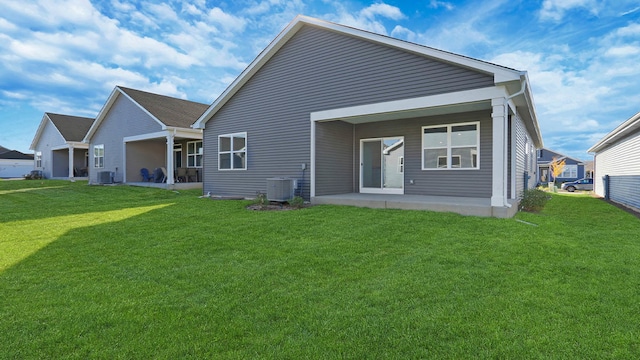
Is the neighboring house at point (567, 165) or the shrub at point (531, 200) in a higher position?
the neighboring house at point (567, 165)

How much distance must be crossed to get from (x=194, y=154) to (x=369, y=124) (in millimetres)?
11350

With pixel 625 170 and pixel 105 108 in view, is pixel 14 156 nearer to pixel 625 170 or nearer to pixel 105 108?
pixel 105 108

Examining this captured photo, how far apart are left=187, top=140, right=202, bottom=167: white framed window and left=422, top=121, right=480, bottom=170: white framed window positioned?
12621mm

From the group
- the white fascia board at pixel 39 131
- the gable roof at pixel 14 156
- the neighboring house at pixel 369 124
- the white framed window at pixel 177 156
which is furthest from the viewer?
the gable roof at pixel 14 156

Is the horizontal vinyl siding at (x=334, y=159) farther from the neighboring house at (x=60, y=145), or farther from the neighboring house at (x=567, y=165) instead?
the neighboring house at (x=567, y=165)

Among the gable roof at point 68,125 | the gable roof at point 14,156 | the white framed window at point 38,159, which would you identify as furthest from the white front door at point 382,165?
the gable roof at point 14,156

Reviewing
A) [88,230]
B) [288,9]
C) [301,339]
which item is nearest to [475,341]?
[301,339]

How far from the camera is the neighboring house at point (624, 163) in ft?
35.4

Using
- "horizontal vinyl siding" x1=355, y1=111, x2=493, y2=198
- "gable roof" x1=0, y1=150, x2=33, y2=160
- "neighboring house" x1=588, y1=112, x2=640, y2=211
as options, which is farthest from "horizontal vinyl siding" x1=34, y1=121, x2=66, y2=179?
"neighboring house" x1=588, y1=112, x2=640, y2=211

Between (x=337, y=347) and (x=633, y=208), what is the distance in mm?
13286

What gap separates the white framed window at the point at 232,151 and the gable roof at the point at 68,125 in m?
16.7

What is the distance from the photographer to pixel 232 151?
12.1 metres

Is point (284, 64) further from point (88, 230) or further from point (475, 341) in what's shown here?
point (475, 341)

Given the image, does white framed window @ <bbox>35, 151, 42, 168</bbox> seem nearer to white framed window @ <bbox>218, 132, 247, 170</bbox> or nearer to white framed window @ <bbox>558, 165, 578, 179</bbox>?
white framed window @ <bbox>218, 132, 247, 170</bbox>
